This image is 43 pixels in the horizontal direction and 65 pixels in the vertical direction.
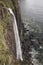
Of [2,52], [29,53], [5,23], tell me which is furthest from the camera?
[29,53]

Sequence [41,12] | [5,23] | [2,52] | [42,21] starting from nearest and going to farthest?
[2,52] < [5,23] < [42,21] < [41,12]

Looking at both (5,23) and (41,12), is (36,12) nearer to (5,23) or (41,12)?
(41,12)

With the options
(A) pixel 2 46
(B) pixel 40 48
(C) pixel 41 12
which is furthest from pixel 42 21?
(A) pixel 2 46

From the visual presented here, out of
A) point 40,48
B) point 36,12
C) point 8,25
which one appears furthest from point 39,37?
point 36,12

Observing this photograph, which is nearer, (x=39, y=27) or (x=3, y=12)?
(x=3, y=12)

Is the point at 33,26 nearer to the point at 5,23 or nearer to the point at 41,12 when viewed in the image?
the point at 41,12

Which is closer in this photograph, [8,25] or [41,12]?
[8,25]

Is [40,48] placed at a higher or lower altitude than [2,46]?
lower

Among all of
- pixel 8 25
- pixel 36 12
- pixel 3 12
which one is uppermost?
pixel 3 12

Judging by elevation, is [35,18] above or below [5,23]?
below
